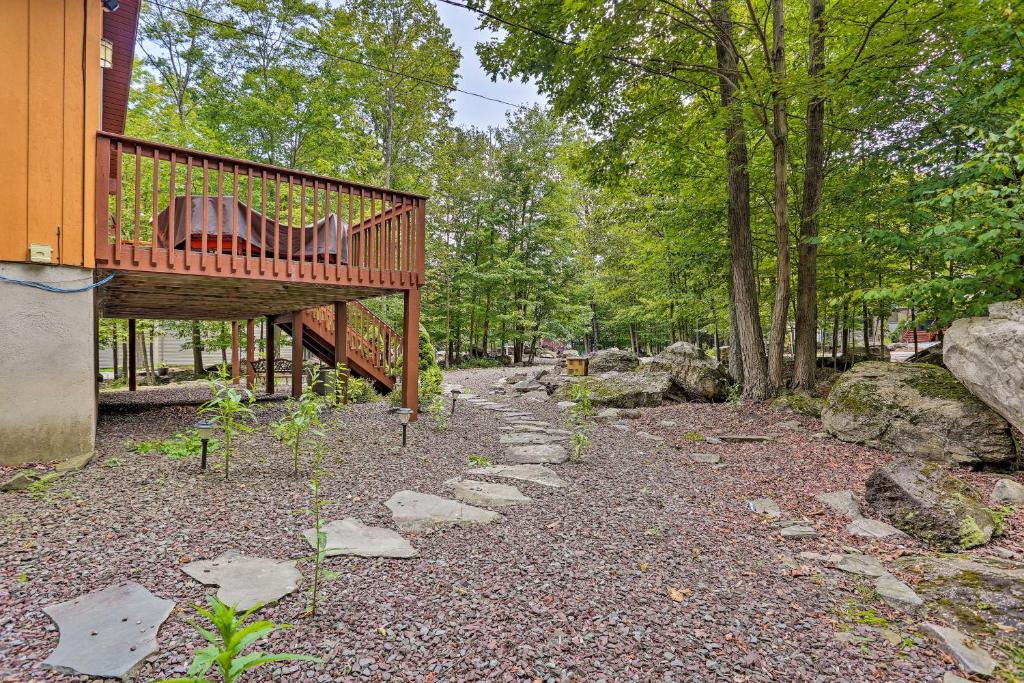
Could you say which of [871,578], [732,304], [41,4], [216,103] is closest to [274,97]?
[216,103]

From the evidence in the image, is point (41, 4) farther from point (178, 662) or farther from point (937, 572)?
point (937, 572)

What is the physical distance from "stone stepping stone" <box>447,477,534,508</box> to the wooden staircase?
4814mm

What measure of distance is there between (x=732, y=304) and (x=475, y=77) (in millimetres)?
9217

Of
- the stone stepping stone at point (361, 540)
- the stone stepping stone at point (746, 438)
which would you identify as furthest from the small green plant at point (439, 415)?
the stone stepping stone at point (746, 438)

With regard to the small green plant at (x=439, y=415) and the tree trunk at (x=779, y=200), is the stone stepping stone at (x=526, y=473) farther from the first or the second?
the tree trunk at (x=779, y=200)

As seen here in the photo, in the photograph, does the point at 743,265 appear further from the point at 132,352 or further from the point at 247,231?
the point at 132,352

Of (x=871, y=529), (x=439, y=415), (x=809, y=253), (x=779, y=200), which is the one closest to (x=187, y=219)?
(x=439, y=415)

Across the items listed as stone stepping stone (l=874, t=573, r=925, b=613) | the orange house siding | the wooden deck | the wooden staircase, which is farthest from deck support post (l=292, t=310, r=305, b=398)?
stone stepping stone (l=874, t=573, r=925, b=613)

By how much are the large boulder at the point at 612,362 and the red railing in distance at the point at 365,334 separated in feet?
15.5

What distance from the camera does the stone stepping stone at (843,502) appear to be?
125 inches

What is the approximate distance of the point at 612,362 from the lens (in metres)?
10.8

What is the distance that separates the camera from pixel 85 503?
270 centimetres

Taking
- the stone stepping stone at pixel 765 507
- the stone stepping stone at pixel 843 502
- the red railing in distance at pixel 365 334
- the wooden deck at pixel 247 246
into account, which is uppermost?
the wooden deck at pixel 247 246

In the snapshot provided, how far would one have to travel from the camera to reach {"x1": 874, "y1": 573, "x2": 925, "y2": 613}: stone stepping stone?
6.78ft
